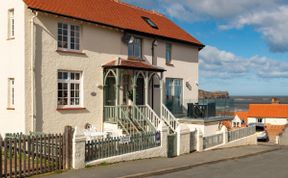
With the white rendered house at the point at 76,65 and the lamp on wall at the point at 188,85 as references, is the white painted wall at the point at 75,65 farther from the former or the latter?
the lamp on wall at the point at 188,85

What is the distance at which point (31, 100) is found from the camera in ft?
51.2

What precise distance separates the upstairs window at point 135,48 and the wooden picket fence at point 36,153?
978 centimetres

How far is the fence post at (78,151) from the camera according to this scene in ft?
40.2

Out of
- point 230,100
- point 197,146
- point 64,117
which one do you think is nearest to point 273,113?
point 230,100

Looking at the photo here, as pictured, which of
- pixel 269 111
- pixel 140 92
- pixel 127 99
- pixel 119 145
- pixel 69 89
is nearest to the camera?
pixel 119 145

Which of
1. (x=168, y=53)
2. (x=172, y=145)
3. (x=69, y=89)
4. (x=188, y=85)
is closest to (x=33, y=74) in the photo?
(x=69, y=89)

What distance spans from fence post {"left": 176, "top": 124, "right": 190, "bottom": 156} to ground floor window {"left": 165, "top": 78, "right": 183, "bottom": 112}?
6180 mm

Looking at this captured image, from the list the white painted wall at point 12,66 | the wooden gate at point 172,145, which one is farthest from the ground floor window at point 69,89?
the wooden gate at point 172,145

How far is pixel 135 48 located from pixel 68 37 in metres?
5.19

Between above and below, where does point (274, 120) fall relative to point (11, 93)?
below

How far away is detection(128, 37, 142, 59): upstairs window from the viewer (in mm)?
21031

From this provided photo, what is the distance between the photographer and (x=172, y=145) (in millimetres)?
17328

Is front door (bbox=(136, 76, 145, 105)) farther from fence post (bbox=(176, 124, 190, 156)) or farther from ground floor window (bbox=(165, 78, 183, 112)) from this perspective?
fence post (bbox=(176, 124, 190, 156))

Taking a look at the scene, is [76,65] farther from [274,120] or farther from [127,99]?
[274,120]
